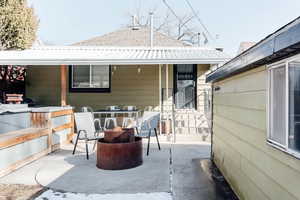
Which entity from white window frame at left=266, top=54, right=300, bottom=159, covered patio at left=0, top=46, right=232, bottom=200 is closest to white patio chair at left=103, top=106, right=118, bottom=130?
covered patio at left=0, top=46, right=232, bottom=200

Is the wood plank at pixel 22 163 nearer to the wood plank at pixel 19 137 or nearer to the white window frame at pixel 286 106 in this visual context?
the wood plank at pixel 19 137

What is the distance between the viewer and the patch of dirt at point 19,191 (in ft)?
11.1

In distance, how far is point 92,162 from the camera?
17.0 ft

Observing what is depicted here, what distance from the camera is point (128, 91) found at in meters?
9.14

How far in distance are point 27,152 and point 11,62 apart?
348 cm

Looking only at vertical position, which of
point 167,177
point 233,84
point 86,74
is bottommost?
point 167,177

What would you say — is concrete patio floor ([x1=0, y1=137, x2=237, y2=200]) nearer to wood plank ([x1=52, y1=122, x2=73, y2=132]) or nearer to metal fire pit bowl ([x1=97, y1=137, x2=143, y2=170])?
metal fire pit bowl ([x1=97, y1=137, x2=143, y2=170])

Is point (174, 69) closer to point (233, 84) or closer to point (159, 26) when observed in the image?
point (233, 84)

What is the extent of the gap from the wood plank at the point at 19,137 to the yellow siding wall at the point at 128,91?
3387mm

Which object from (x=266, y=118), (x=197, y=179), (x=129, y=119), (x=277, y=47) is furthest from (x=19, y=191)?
(x=129, y=119)

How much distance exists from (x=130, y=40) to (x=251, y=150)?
36.9 feet

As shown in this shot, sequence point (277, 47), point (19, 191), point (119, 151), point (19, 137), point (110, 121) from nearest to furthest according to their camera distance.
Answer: point (277, 47)
point (19, 191)
point (119, 151)
point (19, 137)
point (110, 121)

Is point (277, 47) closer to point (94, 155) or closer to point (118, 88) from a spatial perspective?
point (94, 155)

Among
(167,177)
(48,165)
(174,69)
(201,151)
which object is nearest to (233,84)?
(167,177)
